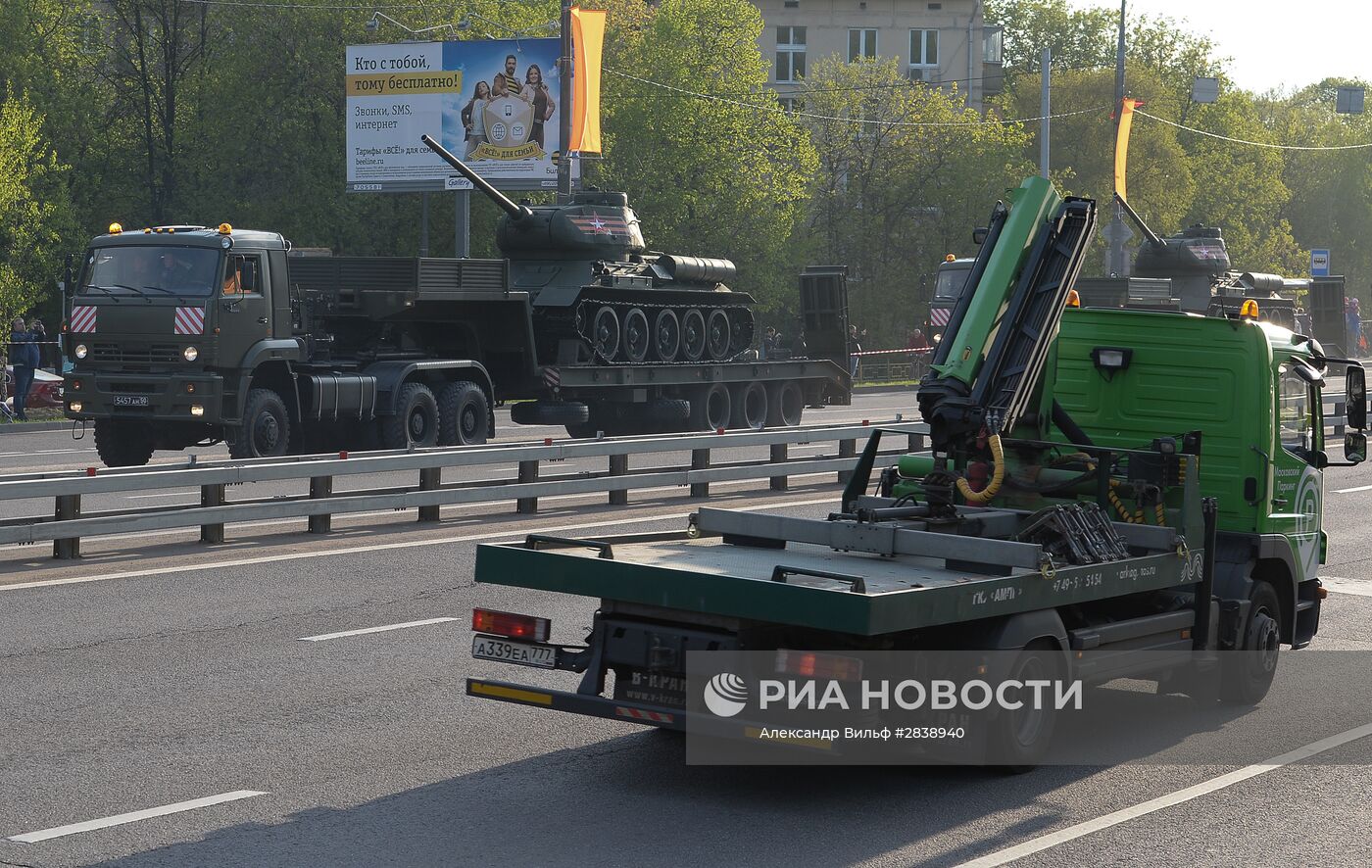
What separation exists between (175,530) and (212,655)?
5.76 meters

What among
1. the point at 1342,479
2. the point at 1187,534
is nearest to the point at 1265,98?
the point at 1342,479

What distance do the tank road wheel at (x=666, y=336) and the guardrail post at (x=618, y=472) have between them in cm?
1083

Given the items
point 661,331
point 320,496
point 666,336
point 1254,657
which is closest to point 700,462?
point 320,496

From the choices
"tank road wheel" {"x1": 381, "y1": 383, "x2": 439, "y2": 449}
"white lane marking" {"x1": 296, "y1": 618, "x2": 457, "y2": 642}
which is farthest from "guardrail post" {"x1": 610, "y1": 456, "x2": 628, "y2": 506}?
"white lane marking" {"x1": 296, "y1": 618, "x2": 457, "y2": 642}

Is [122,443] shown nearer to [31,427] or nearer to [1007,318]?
[31,427]

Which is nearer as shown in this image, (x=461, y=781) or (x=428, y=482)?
(x=461, y=781)

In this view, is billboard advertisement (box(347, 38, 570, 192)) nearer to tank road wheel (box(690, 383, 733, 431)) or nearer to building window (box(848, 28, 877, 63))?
tank road wheel (box(690, 383, 733, 431))

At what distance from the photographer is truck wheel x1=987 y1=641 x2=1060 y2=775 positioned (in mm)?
7293

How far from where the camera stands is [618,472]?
60.3 ft

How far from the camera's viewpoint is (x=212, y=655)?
10.0 m

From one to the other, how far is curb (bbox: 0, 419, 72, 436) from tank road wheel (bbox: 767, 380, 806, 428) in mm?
11533

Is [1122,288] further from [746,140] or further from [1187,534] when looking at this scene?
[1187,534]

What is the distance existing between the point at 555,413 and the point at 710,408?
14.2ft

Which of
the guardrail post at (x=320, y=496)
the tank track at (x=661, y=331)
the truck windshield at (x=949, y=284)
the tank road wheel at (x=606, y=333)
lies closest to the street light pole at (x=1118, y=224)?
the truck windshield at (x=949, y=284)
